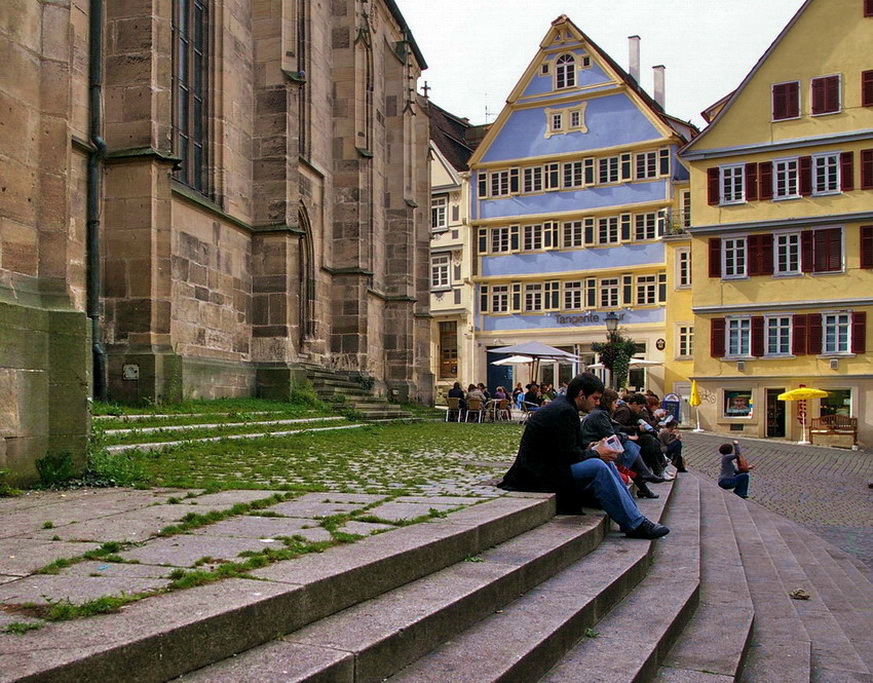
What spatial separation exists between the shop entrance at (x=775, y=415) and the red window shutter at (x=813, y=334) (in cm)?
194

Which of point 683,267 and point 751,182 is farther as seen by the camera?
point 683,267

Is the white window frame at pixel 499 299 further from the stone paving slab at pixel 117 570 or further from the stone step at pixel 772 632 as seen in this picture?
the stone paving slab at pixel 117 570

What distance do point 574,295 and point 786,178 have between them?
533 inches

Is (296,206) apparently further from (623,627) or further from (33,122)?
(623,627)

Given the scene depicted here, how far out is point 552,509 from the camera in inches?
276

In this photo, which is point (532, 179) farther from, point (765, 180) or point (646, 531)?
point (646, 531)

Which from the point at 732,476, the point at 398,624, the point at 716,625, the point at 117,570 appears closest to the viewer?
the point at 398,624

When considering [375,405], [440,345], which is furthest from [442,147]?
[375,405]

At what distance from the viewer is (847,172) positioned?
33.6 metres

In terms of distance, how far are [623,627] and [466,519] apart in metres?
1.09

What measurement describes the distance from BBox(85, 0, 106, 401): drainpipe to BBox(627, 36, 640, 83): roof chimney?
38.4 metres

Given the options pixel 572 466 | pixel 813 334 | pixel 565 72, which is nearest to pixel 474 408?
pixel 813 334

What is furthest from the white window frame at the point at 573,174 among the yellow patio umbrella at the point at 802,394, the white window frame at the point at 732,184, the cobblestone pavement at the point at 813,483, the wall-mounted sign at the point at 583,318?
the cobblestone pavement at the point at 813,483

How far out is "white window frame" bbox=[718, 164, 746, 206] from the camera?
1394 inches
